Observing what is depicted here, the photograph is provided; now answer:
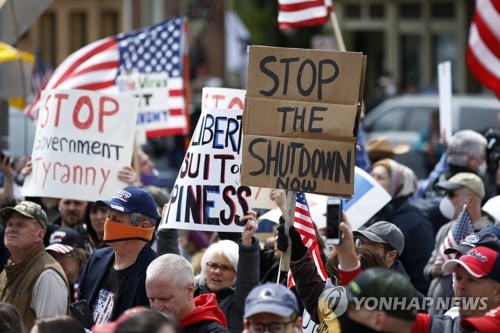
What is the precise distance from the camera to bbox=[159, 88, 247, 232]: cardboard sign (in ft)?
26.5

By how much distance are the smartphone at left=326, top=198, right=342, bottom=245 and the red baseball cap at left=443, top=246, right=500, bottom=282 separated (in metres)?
0.57

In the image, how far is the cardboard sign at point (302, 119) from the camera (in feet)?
23.2

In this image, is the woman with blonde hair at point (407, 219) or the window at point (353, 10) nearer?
the woman with blonde hair at point (407, 219)

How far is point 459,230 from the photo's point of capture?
8.71m

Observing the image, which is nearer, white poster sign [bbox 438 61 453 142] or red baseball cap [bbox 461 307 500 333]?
red baseball cap [bbox 461 307 500 333]

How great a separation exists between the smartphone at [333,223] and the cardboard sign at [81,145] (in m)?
3.13

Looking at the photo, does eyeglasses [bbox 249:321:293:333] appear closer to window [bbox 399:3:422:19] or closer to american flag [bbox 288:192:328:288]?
american flag [bbox 288:192:328:288]

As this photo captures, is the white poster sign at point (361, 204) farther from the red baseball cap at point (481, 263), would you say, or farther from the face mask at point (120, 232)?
the red baseball cap at point (481, 263)

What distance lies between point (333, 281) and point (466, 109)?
480 inches

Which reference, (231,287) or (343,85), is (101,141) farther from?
(343,85)

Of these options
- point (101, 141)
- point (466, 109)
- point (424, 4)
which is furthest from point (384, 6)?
point (101, 141)

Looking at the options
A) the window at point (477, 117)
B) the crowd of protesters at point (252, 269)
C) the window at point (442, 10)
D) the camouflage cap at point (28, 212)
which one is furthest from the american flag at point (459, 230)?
the window at point (442, 10)

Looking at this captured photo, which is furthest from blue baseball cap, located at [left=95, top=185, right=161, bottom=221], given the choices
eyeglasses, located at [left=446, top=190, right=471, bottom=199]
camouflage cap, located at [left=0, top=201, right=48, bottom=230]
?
eyeglasses, located at [left=446, top=190, right=471, bottom=199]

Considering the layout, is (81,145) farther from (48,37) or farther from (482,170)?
(48,37)
